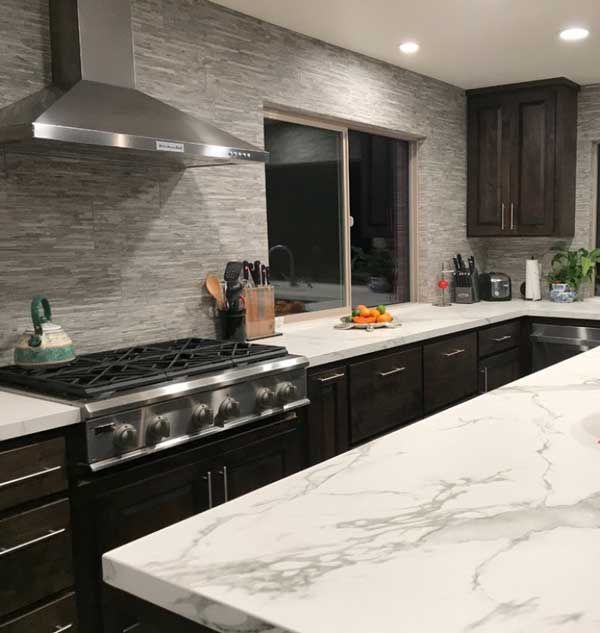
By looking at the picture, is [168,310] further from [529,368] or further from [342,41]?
[529,368]

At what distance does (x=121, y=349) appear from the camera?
283 cm

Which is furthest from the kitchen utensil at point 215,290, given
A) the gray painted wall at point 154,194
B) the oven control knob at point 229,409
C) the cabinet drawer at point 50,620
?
the cabinet drawer at point 50,620

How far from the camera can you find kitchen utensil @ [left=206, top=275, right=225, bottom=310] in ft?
10.5

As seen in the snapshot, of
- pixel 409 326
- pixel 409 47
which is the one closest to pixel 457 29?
pixel 409 47

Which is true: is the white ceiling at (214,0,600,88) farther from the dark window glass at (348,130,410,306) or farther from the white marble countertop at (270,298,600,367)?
the white marble countertop at (270,298,600,367)

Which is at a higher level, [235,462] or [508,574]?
[508,574]

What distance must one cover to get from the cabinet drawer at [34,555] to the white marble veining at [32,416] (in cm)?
22

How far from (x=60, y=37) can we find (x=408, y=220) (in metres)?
2.83

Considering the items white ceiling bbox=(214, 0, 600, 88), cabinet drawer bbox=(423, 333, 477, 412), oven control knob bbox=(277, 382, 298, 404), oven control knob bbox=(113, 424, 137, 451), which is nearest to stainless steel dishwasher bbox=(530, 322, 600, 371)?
cabinet drawer bbox=(423, 333, 477, 412)

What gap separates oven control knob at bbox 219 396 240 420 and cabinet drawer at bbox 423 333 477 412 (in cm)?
140

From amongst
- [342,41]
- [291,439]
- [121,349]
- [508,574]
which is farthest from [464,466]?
[342,41]

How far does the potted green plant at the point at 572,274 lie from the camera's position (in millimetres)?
4910

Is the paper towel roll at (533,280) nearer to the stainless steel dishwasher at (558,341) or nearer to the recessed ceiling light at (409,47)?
the stainless steel dishwasher at (558,341)

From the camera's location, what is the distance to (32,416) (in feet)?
6.38
